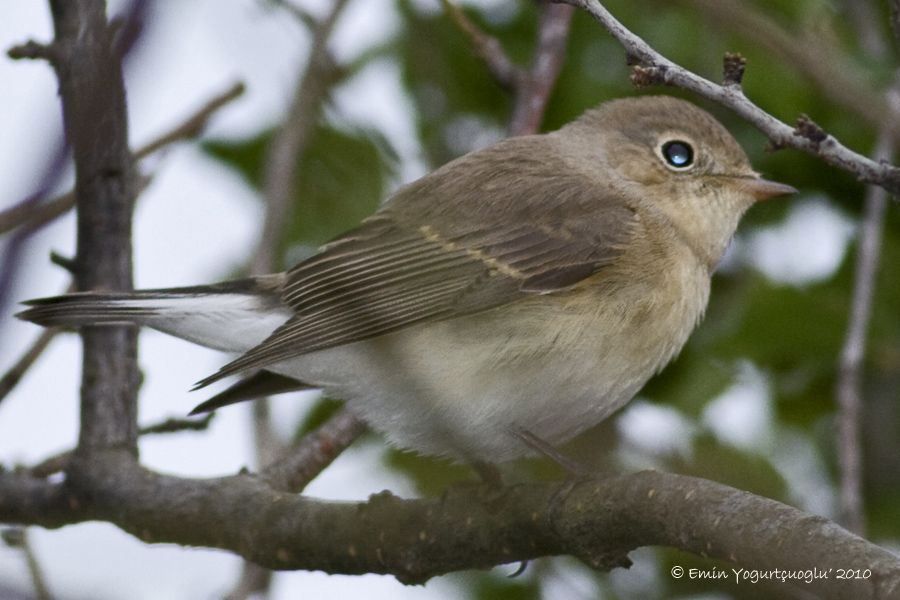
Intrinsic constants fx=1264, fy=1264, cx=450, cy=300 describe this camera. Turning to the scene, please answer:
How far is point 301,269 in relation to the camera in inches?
183

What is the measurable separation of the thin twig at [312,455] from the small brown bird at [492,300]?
115 mm

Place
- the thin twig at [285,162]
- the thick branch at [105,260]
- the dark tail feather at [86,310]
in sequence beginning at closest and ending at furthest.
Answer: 1. the thick branch at [105,260]
2. the dark tail feather at [86,310]
3. the thin twig at [285,162]

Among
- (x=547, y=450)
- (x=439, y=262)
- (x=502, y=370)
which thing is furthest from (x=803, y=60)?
(x=439, y=262)

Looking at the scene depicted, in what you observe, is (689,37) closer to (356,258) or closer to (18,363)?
(356,258)

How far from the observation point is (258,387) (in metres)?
4.40

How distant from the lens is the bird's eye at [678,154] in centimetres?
501

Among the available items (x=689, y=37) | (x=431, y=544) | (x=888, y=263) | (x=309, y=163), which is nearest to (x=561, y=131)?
(x=689, y=37)

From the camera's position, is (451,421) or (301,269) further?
(301,269)

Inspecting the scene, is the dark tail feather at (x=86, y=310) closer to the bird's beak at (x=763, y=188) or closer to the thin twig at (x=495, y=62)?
the thin twig at (x=495, y=62)

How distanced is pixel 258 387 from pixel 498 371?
89 centimetres

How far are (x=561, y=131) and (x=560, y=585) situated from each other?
193 cm

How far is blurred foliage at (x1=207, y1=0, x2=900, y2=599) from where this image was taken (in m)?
4.87

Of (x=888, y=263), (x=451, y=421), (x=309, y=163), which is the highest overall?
(x=309, y=163)

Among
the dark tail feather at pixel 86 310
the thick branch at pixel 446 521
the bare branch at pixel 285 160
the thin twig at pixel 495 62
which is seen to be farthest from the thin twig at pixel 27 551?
the thin twig at pixel 495 62
